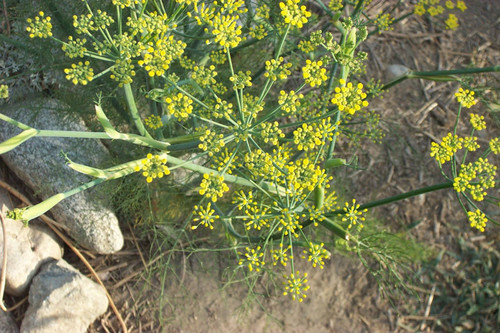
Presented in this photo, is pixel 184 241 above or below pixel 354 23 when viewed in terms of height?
below

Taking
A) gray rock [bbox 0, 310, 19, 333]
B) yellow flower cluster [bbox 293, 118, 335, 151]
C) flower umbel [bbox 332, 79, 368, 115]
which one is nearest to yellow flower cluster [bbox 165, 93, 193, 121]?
yellow flower cluster [bbox 293, 118, 335, 151]

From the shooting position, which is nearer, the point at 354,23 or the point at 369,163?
the point at 354,23

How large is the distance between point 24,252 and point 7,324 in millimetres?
565

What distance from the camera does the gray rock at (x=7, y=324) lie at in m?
3.34

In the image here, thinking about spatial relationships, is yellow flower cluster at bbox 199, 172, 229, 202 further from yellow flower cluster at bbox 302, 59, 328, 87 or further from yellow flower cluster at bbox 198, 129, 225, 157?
yellow flower cluster at bbox 302, 59, 328, 87

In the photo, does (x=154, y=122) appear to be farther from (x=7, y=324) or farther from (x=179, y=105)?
(x=7, y=324)

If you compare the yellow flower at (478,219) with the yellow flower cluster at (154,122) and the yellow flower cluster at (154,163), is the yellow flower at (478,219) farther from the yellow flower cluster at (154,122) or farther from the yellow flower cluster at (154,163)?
the yellow flower cluster at (154,122)

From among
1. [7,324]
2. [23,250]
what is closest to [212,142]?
[23,250]

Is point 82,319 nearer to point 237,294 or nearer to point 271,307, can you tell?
point 237,294

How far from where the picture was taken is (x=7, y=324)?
3.36 metres

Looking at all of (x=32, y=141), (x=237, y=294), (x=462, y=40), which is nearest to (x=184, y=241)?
(x=237, y=294)

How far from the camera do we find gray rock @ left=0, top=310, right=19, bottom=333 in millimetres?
3339

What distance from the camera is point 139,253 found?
3.68 meters

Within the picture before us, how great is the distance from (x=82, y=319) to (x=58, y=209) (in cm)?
87
